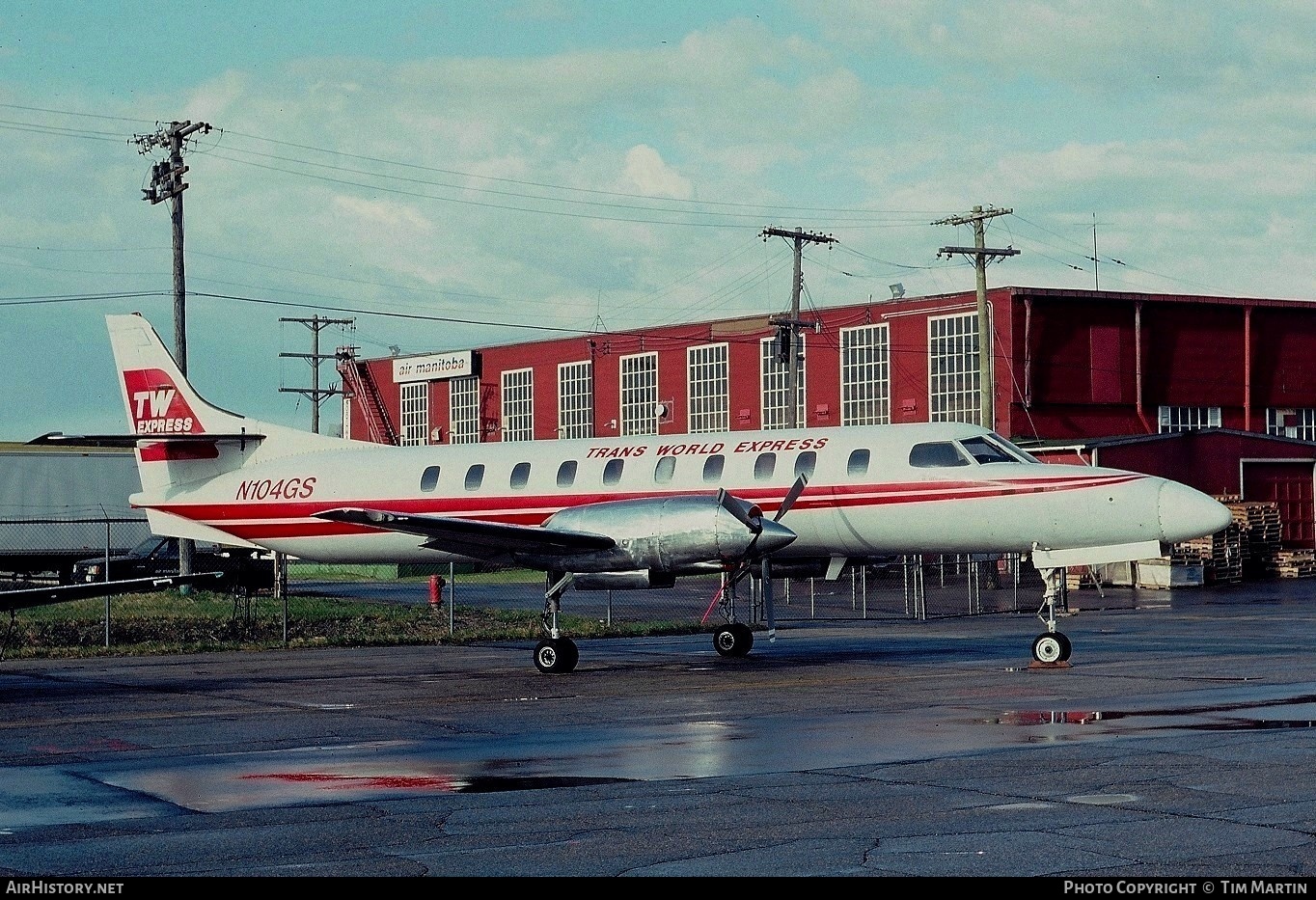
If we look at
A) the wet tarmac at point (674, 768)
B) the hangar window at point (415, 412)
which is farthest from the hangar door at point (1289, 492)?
the hangar window at point (415, 412)

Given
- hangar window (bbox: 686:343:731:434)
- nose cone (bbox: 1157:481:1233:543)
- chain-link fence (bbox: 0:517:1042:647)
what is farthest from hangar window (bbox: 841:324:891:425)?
nose cone (bbox: 1157:481:1233:543)

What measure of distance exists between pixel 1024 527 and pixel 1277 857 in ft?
46.4

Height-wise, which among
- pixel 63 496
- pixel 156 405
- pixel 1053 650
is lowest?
pixel 1053 650

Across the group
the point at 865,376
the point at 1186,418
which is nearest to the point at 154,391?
the point at 865,376

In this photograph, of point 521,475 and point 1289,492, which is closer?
point 521,475

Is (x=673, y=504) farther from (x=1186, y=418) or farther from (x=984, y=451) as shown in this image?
(x=1186, y=418)

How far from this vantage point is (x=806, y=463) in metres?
23.7

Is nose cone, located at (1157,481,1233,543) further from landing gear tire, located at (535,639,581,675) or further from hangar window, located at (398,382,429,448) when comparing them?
hangar window, located at (398,382,429,448)

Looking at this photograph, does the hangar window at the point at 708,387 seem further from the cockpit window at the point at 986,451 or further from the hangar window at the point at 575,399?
the cockpit window at the point at 986,451

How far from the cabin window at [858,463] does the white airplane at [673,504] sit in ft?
0.08

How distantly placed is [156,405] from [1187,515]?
18705mm

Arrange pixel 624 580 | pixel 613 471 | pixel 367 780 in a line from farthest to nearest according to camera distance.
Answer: pixel 613 471 → pixel 624 580 → pixel 367 780

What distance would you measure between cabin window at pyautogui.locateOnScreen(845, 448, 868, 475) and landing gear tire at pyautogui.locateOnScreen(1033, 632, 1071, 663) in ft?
12.0
